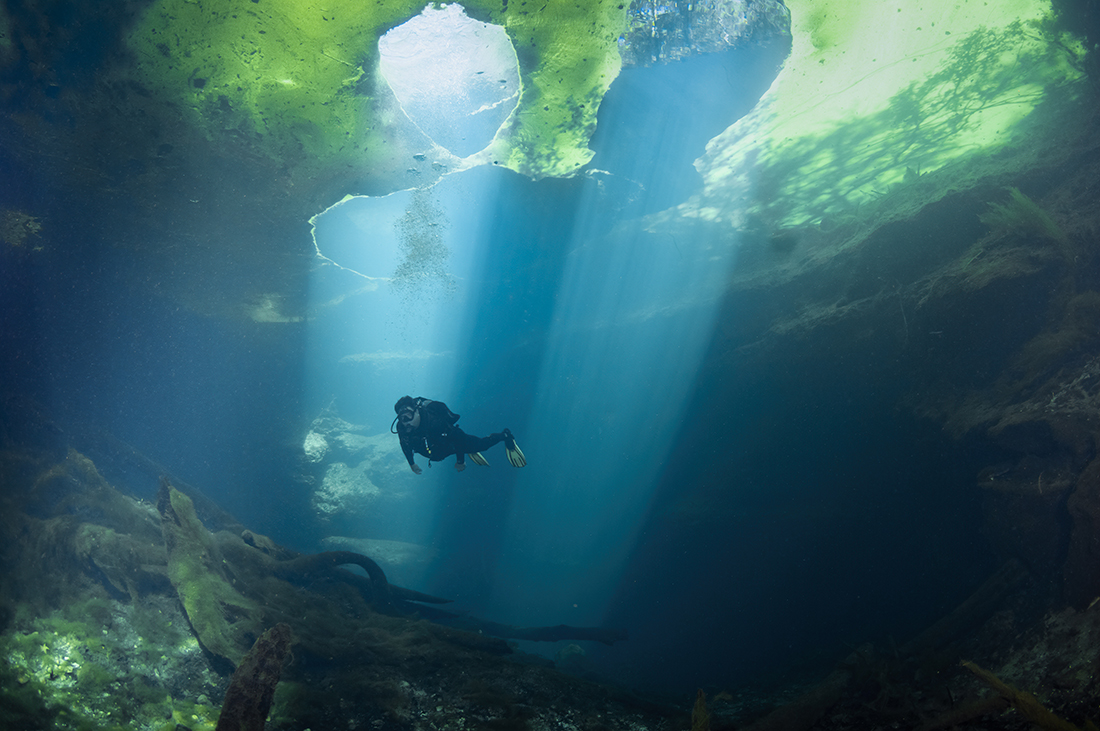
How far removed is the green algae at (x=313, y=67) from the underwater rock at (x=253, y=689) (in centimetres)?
723

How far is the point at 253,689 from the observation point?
3.66 m

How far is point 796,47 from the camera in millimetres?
8398

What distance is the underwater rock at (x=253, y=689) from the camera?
350 centimetres

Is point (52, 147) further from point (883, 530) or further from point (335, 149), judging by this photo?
point (883, 530)

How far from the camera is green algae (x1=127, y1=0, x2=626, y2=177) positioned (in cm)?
571

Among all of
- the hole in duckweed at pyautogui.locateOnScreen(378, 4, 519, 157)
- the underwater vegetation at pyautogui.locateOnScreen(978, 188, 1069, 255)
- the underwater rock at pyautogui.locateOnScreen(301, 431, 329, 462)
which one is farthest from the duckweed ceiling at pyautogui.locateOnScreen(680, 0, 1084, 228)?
the underwater rock at pyautogui.locateOnScreen(301, 431, 329, 462)

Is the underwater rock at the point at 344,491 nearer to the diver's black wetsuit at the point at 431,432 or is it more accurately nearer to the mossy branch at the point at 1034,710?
the diver's black wetsuit at the point at 431,432

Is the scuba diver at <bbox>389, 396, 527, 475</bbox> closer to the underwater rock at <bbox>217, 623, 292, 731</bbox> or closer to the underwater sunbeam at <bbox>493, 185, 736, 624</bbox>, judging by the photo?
the underwater rock at <bbox>217, 623, 292, 731</bbox>

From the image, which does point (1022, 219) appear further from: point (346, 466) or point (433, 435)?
point (346, 466)

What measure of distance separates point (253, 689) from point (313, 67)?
7636mm

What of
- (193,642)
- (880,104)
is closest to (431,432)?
(193,642)

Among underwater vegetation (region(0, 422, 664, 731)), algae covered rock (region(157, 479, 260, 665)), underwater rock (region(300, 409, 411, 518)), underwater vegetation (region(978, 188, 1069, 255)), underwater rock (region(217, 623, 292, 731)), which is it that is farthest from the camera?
underwater rock (region(300, 409, 411, 518))

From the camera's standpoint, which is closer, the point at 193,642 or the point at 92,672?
the point at 92,672

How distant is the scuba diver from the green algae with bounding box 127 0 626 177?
477 cm
